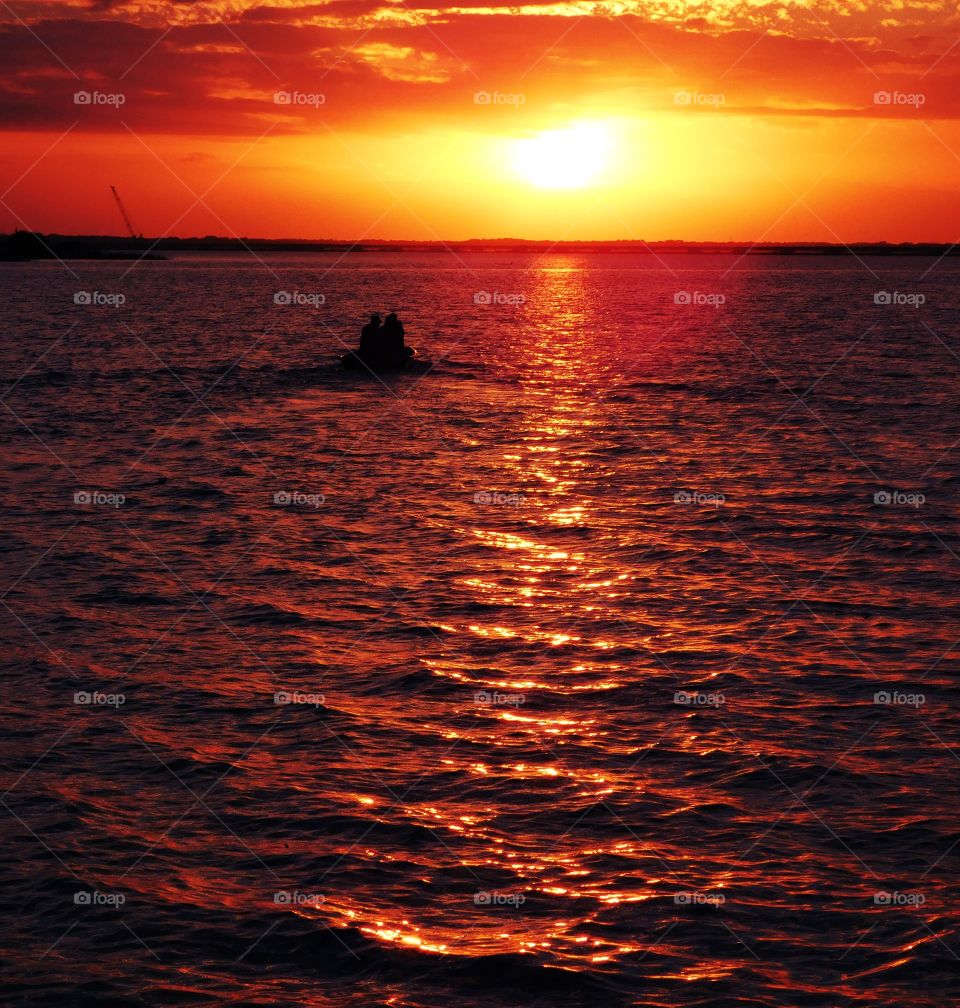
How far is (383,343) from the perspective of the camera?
192ft

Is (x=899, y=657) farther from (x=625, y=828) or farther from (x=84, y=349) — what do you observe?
(x=84, y=349)

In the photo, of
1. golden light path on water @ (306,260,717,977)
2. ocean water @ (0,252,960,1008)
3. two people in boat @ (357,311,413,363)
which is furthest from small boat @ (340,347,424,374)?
golden light path on water @ (306,260,717,977)

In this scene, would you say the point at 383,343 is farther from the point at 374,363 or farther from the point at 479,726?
the point at 479,726

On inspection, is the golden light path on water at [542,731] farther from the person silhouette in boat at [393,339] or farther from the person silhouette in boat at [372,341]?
the person silhouette in boat at [372,341]

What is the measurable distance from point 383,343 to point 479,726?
45.0 m

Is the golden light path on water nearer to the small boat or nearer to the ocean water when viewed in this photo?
the ocean water

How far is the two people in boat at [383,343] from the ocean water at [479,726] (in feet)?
72.2

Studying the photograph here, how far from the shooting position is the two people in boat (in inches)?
2286

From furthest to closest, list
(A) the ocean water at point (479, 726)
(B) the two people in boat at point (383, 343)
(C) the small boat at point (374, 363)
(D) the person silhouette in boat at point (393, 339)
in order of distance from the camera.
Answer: (C) the small boat at point (374, 363) < (B) the two people in boat at point (383, 343) < (D) the person silhouette in boat at point (393, 339) < (A) the ocean water at point (479, 726)

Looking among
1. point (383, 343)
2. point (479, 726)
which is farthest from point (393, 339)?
point (479, 726)

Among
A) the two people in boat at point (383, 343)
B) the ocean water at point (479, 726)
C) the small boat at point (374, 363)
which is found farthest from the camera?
the small boat at point (374, 363)

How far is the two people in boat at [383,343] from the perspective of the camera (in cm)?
5806

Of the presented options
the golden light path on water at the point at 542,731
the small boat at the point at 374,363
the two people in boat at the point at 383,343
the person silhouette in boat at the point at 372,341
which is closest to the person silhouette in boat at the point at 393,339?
the two people in boat at the point at 383,343

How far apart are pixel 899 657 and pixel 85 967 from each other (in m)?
11.9
